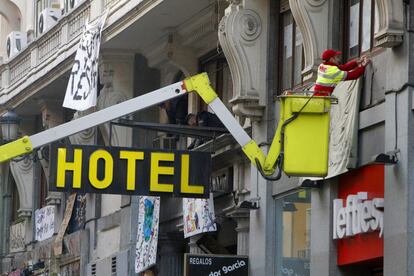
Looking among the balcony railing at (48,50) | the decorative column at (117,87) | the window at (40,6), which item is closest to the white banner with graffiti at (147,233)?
the decorative column at (117,87)

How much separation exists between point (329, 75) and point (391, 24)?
133 centimetres

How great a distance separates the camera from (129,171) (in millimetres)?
25969

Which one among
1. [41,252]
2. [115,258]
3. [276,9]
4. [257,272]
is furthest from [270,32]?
[41,252]

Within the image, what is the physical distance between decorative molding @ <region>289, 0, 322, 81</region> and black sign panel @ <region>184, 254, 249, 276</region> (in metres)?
3.95

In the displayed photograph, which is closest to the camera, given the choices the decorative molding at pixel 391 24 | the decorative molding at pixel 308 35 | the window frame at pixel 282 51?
the decorative molding at pixel 391 24

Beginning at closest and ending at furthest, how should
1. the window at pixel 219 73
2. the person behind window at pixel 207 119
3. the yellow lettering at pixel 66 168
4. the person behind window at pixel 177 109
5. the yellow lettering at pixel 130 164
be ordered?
the yellow lettering at pixel 66 168 < the yellow lettering at pixel 130 164 < the person behind window at pixel 207 119 < the window at pixel 219 73 < the person behind window at pixel 177 109

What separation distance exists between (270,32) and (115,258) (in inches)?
371

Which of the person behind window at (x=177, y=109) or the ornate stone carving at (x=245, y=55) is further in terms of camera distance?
the person behind window at (x=177, y=109)

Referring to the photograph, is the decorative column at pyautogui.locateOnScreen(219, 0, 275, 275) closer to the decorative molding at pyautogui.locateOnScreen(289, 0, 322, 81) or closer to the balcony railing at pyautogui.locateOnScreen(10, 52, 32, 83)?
the decorative molding at pyautogui.locateOnScreen(289, 0, 322, 81)

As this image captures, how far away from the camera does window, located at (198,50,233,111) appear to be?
30.6 metres

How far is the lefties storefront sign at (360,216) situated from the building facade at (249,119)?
27 millimetres

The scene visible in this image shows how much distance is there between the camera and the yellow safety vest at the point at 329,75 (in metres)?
22.3

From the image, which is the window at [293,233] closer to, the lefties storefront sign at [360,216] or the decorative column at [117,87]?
the lefties storefront sign at [360,216]

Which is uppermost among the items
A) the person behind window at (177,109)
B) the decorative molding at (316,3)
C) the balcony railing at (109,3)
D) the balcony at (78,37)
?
the balcony railing at (109,3)
